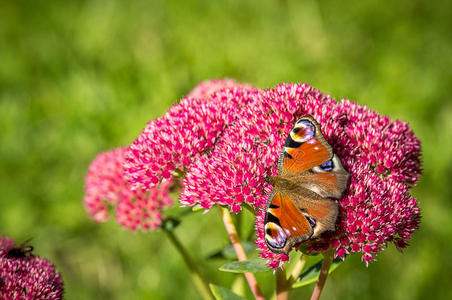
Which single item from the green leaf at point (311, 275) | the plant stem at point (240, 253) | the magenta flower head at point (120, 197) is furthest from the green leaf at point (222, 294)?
the magenta flower head at point (120, 197)

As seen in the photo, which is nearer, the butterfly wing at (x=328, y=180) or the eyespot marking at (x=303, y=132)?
the butterfly wing at (x=328, y=180)

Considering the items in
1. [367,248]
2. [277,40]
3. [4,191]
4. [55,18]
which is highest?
A: [55,18]

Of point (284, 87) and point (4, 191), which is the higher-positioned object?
point (4, 191)

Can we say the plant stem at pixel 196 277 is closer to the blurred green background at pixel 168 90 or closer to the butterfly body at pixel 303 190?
the butterfly body at pixel 303 190

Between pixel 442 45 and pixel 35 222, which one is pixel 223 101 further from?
pixel 442 45

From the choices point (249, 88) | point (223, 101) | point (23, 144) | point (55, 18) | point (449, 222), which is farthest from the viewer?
point (55, 18)

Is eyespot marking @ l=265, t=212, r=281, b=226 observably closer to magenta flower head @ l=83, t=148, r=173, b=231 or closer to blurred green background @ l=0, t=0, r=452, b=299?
magenta flower head @ l=83, t=148, r=173, b=231

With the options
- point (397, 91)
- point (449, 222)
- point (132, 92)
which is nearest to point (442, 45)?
point (397, 91)
